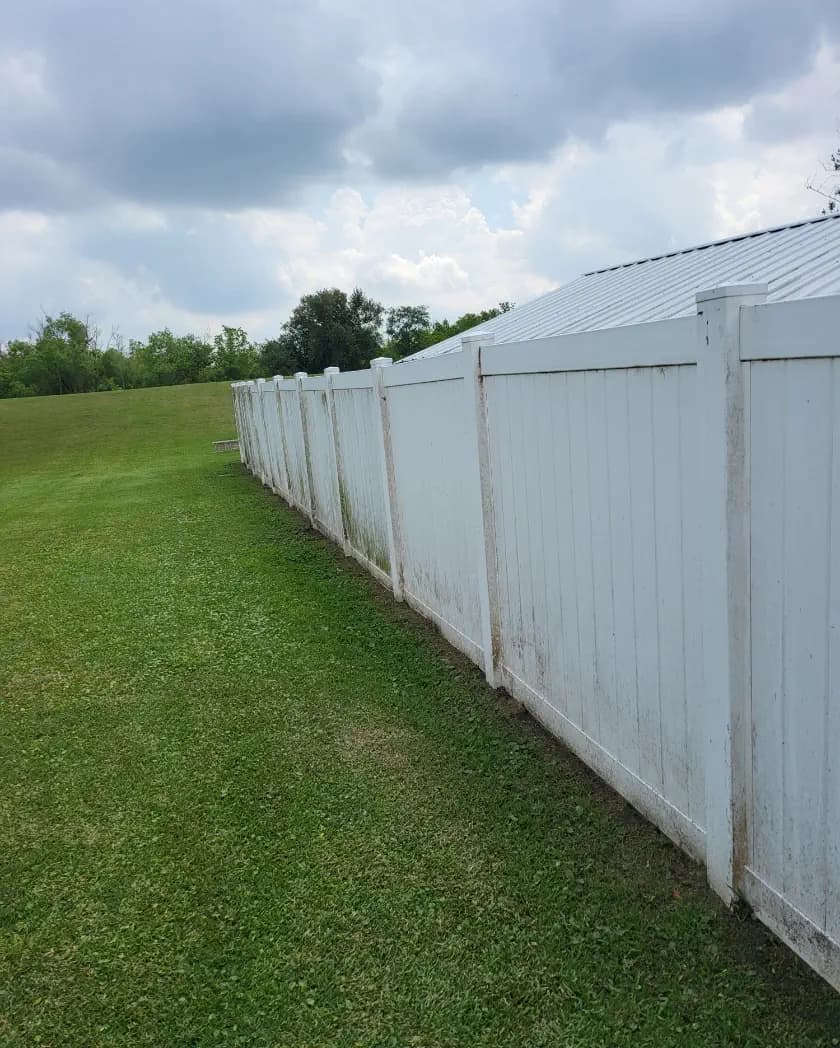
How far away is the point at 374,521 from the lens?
6.97 m

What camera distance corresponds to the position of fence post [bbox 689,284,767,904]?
232 cm

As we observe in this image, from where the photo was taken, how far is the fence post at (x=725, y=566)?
232 centimetres

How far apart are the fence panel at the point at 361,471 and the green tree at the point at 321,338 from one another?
53.7 m

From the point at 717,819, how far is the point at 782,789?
34 cm

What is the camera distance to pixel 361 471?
7180 millimetres

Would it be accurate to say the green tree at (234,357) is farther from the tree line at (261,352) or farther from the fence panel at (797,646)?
the fence panel at (797,646)

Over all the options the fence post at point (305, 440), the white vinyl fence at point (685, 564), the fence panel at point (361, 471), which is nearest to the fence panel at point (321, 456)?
the fence post at point (305, 440)

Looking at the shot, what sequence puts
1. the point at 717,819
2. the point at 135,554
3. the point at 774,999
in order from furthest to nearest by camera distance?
the point at 135,554 → the point at 717,819 → the point at 774,999

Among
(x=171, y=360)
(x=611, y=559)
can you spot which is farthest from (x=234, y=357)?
(x=611, y=559)

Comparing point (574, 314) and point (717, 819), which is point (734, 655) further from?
point (574, 314)

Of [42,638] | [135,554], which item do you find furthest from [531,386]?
[135,554]

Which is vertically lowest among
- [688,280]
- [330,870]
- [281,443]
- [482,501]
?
[330,870]

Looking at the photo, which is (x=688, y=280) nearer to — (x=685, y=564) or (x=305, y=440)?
(x=685, y=564)

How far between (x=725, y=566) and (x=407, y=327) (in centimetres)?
7233
